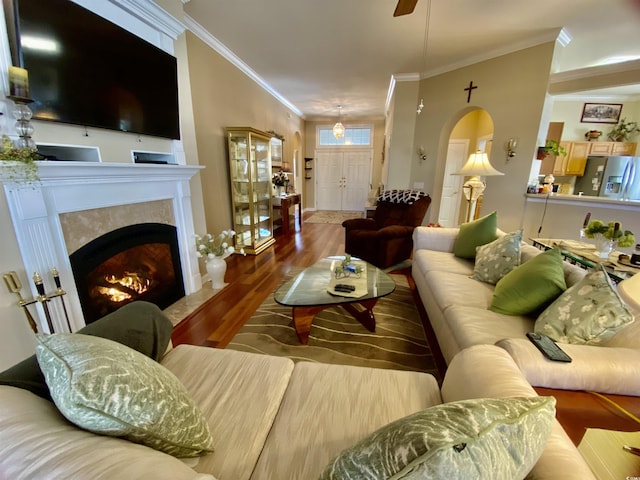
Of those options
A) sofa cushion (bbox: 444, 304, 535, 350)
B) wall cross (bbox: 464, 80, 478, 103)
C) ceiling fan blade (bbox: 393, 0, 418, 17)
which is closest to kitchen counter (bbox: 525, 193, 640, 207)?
wall cross (bbox: 464, 80, 478, 103)

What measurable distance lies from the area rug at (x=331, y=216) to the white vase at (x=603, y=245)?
4856mm

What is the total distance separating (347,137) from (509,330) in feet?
23.9

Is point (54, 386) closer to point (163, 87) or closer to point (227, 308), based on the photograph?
point (227, 308)

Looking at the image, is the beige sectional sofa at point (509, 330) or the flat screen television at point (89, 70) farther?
the flat screen television at point (89, 70)

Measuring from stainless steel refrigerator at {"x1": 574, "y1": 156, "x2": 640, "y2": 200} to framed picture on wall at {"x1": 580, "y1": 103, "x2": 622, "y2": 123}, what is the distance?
2.72 feet

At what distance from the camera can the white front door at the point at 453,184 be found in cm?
564

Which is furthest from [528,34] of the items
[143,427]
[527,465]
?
[143,427]

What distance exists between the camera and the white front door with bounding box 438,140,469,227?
18.5 feet

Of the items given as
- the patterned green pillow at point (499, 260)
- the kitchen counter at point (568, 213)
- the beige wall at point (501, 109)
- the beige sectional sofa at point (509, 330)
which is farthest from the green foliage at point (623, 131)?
the patterned green pillow at point (499, 260)

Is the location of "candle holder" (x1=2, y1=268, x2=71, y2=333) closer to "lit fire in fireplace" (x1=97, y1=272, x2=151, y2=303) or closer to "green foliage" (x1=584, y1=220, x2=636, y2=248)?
"lit fire in fireplace" (x1=97, y1=272, x2=151, y2=303)

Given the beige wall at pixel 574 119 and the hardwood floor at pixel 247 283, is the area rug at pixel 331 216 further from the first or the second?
the beige wall at pixel 574 119

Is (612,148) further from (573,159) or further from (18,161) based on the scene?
(18,161)

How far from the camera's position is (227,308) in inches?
99.0

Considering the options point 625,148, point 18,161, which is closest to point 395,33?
point 18,161
